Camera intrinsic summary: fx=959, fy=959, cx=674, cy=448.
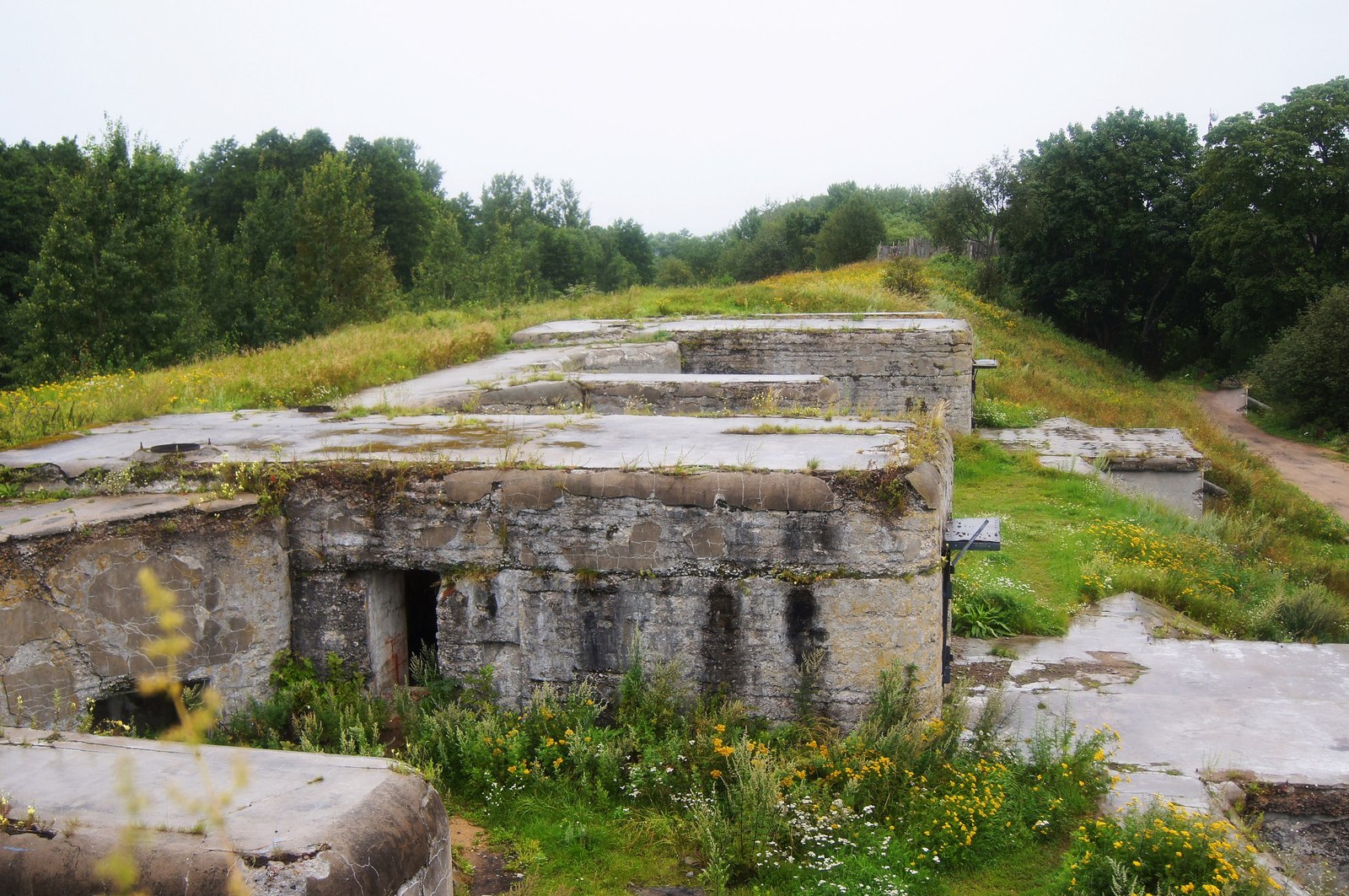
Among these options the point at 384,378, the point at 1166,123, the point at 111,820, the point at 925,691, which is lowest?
the point at 925,691

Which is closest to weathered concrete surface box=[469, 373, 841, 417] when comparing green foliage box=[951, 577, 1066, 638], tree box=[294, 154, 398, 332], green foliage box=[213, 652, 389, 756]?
green foliage box=[951, 577, 1066, 638]

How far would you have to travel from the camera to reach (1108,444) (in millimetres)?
14969

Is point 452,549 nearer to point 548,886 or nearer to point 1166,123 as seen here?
point 548,886

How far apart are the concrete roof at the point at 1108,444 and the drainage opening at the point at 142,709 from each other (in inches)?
481

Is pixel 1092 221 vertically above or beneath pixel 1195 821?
above

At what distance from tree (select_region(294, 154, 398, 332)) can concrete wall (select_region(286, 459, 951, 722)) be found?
19416mm

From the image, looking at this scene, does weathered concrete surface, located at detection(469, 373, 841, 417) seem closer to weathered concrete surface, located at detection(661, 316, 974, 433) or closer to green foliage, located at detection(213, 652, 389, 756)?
weathered concrete surface, located at detection(661, 316, 974, 433)

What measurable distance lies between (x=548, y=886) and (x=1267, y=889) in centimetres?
327

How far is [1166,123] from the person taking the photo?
99.9ft

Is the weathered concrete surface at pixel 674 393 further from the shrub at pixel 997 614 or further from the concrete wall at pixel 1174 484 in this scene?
the concrete wall at pixel 1174 484

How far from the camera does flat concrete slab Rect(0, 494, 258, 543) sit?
195 inches

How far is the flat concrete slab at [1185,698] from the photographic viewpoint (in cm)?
563

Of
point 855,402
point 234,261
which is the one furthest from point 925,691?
point 234,261

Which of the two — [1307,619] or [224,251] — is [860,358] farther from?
[224,251]
